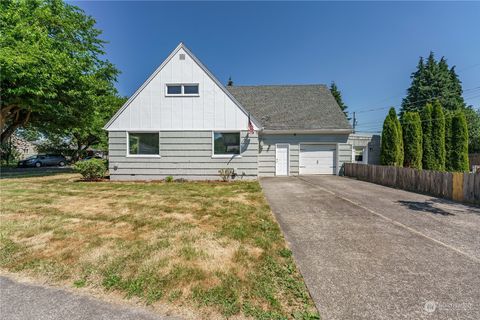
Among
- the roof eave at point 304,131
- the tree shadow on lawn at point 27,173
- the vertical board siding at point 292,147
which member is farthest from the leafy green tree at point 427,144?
the tree shadow on lawn at point 27,173

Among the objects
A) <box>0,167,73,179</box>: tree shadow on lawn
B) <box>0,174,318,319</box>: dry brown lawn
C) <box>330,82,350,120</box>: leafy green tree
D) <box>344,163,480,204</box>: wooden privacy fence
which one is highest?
<box>330,82,350,120</box>: leafy green tree

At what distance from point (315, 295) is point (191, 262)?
5.65 feet

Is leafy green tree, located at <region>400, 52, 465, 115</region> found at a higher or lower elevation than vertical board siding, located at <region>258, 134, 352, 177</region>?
higher

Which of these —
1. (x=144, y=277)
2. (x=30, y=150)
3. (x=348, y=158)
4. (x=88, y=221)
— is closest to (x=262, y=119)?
(x=348, y=158)

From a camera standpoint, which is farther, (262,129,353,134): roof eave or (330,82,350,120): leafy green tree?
(330,82,350,120): leafy green tree

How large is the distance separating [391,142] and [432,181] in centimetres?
772

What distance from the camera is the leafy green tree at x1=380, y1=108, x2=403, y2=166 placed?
14.6 meters

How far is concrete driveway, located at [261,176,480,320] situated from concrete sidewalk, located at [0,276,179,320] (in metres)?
2.03

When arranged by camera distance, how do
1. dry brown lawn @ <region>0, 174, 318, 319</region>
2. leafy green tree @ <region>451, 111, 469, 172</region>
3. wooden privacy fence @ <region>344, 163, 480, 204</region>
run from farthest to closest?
leafy green tree @ <region>451, 111, 469, 172</region>
wooden privacy fence @ <region>344, 163, 480, 204</region>
dry brown lawn @ <region>0, 174, 318, 319</region>

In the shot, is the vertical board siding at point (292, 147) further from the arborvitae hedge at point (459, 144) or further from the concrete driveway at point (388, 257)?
the arborvitae hedge at point (459, 144)

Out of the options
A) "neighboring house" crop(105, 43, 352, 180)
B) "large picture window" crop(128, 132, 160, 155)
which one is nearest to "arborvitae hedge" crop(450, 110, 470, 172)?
"neighboring house" crop(105, 43, 352, 180)

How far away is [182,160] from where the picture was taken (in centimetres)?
1122

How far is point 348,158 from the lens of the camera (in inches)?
550

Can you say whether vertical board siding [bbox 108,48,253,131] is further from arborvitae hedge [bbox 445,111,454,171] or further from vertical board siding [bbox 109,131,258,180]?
arborvitae hedge [bbox 445,111,454,171]
